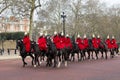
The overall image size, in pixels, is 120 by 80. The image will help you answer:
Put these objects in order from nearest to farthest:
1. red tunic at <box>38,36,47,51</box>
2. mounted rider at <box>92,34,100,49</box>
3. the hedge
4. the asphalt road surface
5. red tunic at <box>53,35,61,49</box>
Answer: the asphalt road surface
red tunic at <box>38,36,47,51</box>
red tunic at <box>53,35,61,49</box>
mounted rider at <box>92,34,100,49</box>
the hedge

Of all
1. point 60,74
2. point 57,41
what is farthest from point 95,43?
point 60,74

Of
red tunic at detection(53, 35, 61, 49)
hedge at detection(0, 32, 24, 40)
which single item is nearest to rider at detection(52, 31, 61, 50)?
red tunic at detection(53, 35, 61, 49)

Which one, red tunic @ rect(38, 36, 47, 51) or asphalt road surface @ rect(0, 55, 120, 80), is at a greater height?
red tunic @ rect(38, 36, 47, 51)

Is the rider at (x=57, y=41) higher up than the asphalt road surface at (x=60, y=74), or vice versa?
the rider at (x=57, y=41)

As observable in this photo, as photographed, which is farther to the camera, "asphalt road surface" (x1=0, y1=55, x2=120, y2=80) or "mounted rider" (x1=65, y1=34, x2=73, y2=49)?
"mounted rider" (x1=65, y1=34, x2=73, y2=49)

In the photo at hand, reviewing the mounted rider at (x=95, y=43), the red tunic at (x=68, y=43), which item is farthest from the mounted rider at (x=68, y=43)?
the mounted rider at (x=95, y=43)

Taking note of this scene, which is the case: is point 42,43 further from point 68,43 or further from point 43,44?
point 68,43

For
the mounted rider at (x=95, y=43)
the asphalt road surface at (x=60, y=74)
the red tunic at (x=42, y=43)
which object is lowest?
the asphalt road surface at (x=60, y=74)

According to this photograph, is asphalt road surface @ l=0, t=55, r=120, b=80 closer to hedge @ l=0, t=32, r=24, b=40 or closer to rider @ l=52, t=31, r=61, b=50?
rider @ l=52, t=31, r=61, b=50

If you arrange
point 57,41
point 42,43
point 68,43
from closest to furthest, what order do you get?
point 42,43 → point 57,41 → point 68,43

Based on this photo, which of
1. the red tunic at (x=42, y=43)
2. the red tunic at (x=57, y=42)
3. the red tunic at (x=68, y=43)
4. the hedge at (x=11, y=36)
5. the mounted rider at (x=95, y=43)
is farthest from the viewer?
the hedge at (x=11, y=36)

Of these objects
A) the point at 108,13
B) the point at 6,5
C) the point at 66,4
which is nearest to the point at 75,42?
the point at 6,5

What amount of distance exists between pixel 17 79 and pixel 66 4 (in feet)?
213

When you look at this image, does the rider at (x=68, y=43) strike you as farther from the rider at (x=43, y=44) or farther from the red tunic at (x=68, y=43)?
the rider at (x=43, y=44)
